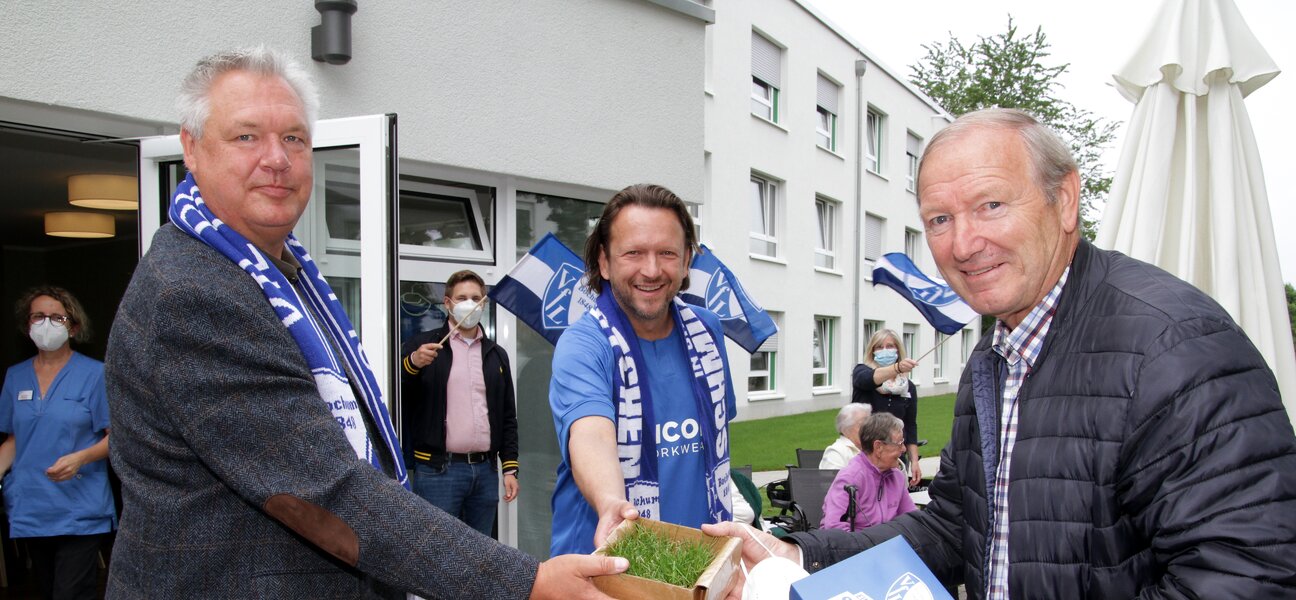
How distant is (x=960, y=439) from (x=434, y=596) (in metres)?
1.15

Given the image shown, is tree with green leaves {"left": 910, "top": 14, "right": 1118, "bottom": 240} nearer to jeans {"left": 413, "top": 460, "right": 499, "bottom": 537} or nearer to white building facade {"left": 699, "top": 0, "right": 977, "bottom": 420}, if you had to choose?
white building facade {"left": 699, "top": 0, "right": 977, "bottom": 420}

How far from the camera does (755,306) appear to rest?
21.8 ft

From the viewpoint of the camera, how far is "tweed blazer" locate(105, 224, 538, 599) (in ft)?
4.70

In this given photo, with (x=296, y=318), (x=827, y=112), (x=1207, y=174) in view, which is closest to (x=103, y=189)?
(x=296, y=318)

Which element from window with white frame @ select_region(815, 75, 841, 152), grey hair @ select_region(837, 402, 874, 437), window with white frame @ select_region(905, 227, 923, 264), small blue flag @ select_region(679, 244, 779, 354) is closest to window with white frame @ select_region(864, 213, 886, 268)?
window with white frame @ select_region(905, 227, 923, 264)

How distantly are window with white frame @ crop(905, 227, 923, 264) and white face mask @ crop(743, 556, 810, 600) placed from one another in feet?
86.9

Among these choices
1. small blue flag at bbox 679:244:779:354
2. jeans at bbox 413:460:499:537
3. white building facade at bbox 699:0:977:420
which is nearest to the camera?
jeans at bbox 413:460:499:537

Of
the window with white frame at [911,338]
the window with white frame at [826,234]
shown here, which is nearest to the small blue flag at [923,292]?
the window with white frame at [826,234]

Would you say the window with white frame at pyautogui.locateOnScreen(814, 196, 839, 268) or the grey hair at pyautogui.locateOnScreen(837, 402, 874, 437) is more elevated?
the window with white frame at pyautogui.locateOnScreen(814, 196, 839, 268)

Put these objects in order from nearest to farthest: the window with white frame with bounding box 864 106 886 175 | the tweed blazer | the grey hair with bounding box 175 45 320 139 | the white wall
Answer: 1. the tweed blazer
2. the grey hair with bounding box 175 45 320 139
3. the white wall
4. the window with white frame with bounding box 864 106 886 175

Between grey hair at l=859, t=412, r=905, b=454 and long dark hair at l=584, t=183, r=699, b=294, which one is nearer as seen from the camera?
long dark hair at l=584, t=183, r=699, b=294

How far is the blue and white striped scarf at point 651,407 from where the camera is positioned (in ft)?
7.59

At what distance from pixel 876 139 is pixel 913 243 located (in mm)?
4488

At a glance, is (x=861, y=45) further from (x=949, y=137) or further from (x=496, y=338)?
(x=949, y=137)
